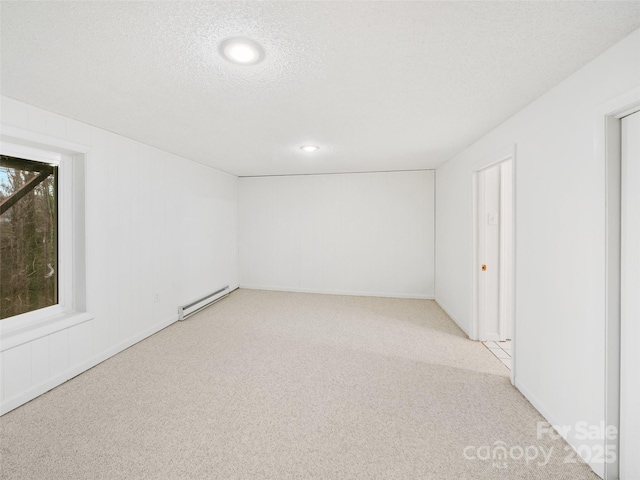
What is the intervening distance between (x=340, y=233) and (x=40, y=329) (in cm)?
423

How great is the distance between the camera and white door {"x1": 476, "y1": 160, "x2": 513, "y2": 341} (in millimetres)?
3180

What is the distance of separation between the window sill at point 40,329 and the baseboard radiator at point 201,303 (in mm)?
1320

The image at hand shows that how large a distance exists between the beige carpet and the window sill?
0.50 meters

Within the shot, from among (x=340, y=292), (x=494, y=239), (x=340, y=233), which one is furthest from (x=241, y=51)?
(x=340, y=292)

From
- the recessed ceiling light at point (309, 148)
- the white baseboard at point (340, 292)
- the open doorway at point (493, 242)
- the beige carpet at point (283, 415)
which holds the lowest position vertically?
the beige carpet at point (283, 415)

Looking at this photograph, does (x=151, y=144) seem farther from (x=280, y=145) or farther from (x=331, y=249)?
(x=331, y=249)

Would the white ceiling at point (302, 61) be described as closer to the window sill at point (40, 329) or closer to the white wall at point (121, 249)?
the white wall at point (121, 249)

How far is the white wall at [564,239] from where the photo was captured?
149 centimetres

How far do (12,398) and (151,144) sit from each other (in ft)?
8.78

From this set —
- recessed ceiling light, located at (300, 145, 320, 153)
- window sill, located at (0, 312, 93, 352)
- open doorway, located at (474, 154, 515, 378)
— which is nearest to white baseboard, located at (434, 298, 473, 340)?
open doorway, located at (474, 154, 515, 378)

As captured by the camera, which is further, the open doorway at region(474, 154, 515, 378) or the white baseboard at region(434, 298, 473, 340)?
the white baseboard at region(434, 298, 473, 340)

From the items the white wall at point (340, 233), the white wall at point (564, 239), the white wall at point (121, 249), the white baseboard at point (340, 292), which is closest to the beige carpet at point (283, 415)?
the white wall at point (121, 249)

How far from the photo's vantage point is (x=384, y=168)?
4.83 m

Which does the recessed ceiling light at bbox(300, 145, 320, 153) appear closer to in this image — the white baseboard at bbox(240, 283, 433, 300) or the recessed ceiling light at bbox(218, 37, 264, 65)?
the recessed ceiling light at bbox(218, 37, 264, 65)
